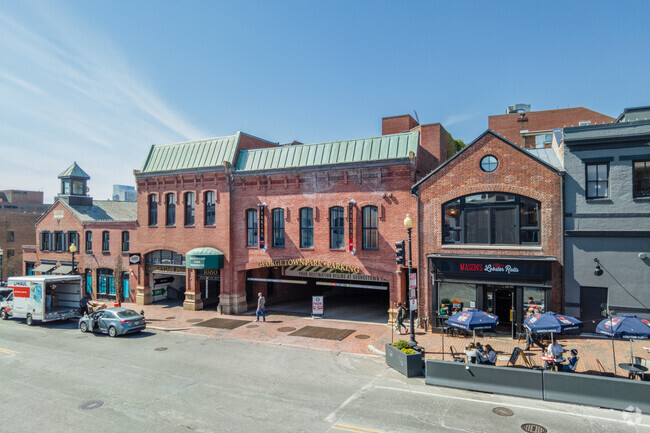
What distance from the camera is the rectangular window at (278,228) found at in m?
26.1

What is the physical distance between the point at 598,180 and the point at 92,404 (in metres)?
21.5

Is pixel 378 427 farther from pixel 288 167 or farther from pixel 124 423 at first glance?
pixel 288 167

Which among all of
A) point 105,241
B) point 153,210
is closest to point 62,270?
point 105,241

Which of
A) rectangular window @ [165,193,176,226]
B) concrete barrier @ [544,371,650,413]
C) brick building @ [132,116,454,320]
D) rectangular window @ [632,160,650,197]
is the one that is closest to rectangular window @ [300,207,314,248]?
brick building @ [132,116,454,320]

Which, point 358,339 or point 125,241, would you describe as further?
point 125,241

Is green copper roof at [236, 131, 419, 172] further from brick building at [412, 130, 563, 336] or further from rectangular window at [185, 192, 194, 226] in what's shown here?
rectangular window at [185, 192, 194, 226]

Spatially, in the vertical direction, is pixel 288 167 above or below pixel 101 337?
above

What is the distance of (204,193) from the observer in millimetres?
28516

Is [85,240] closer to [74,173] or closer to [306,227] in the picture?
[74,173]

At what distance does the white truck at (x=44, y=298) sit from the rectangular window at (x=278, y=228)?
12.6 metres

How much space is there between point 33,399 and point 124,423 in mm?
4256

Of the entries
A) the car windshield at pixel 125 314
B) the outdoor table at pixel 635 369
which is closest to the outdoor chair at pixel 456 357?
the outdoor table at pixel 635 369

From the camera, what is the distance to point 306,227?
2531cm

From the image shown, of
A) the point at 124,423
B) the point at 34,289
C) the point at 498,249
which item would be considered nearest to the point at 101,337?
the point at 34,289
